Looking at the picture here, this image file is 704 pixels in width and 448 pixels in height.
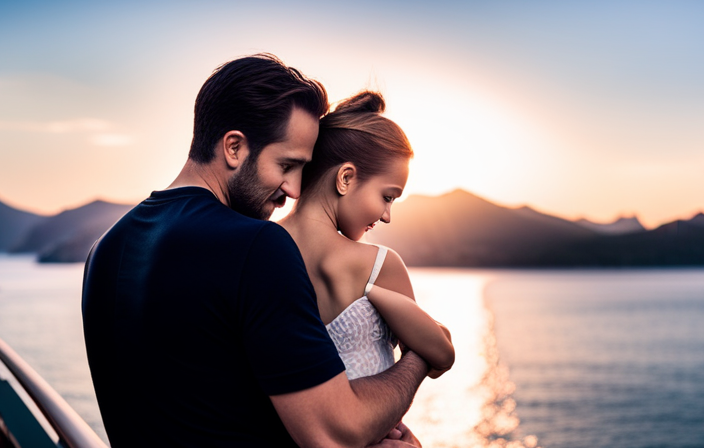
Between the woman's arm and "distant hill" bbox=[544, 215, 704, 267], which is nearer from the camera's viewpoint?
the woman's arm

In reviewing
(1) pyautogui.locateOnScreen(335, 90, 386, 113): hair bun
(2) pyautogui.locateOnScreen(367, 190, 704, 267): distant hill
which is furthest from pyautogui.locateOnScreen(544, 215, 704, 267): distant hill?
(1) pyautogui.locateOnScreen(335, 90, 386, 113): hair bun

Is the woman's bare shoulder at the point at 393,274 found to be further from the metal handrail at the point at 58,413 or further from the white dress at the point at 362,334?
the metal handrail at the point at 58,413

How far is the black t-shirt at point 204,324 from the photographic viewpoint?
3.91 feet

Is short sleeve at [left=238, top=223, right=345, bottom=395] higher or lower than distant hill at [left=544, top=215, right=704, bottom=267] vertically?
higher

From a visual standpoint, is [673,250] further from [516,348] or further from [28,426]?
[28,426]

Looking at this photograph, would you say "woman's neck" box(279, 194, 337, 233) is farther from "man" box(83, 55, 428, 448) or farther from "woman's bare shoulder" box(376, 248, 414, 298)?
"man" box(83, 55, 428, 448)

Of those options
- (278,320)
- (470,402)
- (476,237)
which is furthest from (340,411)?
(476,237)

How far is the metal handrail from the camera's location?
179 cm

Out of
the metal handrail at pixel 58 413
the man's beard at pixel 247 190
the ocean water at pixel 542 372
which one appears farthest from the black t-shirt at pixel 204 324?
the ocean water at pixel 542 372

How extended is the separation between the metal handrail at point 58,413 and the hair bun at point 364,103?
53.3 inches

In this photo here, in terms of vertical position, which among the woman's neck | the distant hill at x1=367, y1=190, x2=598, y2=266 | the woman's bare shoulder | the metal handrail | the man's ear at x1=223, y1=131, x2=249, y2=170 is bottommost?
the distant hill at x1=367, y1=190, x2=598, y2=266

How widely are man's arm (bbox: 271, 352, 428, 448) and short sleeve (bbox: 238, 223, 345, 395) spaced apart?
0.04 m

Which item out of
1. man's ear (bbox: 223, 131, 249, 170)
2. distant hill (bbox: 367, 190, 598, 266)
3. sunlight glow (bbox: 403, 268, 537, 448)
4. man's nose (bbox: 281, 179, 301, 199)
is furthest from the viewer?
distant hill (bbox: 367, 190, 598, 266)

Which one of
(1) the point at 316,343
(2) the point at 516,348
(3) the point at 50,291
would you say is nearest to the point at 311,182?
(1) the point at 316,343
